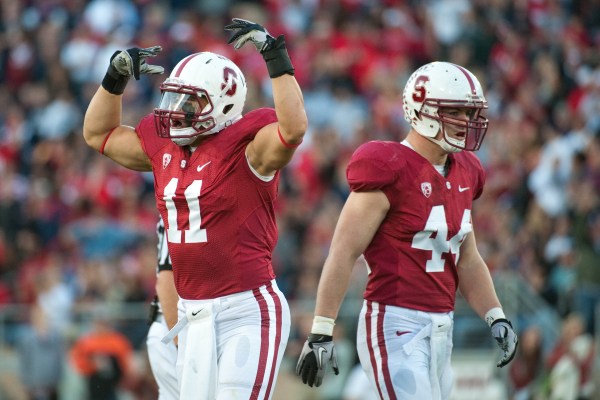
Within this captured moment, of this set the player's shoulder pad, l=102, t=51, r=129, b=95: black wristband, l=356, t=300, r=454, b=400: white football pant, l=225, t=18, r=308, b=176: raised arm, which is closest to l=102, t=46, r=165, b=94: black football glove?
l=102, t=51, r=129, b=95: black wristband

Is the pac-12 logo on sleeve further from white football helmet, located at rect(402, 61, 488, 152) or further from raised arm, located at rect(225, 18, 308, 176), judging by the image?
white football helmet, located at rect(402, 61, 488, 152)

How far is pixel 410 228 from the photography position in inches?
212

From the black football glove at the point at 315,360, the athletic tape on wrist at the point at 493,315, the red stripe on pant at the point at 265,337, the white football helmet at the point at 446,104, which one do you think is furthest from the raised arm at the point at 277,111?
the athletic tape on wrist at the point at 493,315

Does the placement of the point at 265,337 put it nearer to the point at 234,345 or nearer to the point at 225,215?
the point at 234,345

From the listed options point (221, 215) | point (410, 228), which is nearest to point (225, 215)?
→ point (221, 215)

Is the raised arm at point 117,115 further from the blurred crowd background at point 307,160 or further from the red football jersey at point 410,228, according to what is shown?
the blurred crowd background at point 307,160

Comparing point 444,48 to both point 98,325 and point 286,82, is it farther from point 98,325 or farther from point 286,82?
point 286,82

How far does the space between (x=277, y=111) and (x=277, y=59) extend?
0.78ft

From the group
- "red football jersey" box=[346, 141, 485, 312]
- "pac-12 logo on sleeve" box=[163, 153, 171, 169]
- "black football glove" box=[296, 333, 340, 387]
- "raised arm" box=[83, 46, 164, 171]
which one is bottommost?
"black football glove" box=[296, 333, 340, 387]

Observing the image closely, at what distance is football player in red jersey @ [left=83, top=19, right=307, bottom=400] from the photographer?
5.17 metres

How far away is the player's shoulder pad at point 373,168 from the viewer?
17.6 feet

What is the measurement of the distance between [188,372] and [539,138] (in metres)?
7.58

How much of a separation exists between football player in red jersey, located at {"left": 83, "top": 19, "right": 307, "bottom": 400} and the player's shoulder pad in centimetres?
36

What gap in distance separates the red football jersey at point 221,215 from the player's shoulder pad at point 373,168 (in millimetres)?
358
